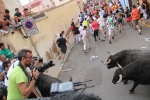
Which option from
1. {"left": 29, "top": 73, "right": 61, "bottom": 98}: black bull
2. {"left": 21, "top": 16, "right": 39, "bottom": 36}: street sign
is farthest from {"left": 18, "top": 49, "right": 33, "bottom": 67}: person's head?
{"left": 21, "top": 16, "right": 39, "bottom": 36}: street sign

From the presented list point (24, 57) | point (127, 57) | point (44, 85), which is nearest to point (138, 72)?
point (127, 57)

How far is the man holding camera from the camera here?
11.8 ft

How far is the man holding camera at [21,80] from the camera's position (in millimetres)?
3596

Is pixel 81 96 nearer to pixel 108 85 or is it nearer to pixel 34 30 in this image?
pixel 108 85

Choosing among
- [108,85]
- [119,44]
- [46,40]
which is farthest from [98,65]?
[46,40]

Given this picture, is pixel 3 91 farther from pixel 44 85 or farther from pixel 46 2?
pixel 46 2

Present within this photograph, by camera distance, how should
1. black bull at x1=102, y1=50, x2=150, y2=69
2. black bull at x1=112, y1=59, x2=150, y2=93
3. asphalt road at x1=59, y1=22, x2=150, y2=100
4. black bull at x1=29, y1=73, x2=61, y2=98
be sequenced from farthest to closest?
black bull at x1=102, y1=50, x2=150, y2=69 < asphalt road at x1=59, y1=22, x2=150, y2=100 < black bull at x1=112, y1=59, x2=150, y2=93 < black bull at x1=29, y1=73, x2=61, y2=98

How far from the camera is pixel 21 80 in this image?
3568 millimetres

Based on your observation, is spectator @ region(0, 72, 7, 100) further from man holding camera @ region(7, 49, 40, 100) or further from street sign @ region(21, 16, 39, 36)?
street sign @ region(21, 16, 39, 36)

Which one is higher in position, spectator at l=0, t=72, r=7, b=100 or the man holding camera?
the man holding camera

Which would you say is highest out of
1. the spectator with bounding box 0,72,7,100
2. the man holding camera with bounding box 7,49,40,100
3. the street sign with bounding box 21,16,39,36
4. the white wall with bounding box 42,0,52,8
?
the white wall with bounding box 42,0,52,8

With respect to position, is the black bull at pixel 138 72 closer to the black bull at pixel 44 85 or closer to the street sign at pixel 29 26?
the black bull at pixel 44 85

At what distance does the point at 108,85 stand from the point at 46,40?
7.87 m

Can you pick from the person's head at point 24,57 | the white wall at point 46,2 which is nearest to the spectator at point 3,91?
the person's head at point 24,57
